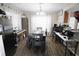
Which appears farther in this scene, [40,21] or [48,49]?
[48,49]

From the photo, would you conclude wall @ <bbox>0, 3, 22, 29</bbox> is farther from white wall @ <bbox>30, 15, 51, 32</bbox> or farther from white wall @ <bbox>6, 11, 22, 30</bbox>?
white wall @ <bbox>30, 15, 51, 32</bbox>

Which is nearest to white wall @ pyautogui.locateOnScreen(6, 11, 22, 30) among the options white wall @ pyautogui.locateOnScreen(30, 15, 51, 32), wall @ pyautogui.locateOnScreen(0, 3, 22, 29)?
wall @ pyautogui.locateOnScreen(0, 3, 22, 29)

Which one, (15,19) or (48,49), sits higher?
(15,19)

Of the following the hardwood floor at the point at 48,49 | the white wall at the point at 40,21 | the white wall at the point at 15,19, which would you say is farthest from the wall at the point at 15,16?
the hardwood floor at the point at 48,49

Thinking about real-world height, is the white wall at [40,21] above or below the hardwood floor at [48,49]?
above

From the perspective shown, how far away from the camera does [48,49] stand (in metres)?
1.73

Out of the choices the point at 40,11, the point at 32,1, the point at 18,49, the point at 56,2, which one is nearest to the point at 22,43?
the point at 18,49

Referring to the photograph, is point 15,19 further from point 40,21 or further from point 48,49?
point 48,49

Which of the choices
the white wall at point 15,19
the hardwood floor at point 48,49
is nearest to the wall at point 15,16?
the white wall at point 15,19

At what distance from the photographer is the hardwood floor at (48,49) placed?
153 cm

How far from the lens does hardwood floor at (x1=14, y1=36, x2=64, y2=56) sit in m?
1.53

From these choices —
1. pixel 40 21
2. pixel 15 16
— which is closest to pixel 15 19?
pixel 15 16

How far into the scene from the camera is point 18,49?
5.20 ft

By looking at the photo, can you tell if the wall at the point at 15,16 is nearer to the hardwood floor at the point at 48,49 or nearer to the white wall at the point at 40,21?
the white wall at the point at 40,21
